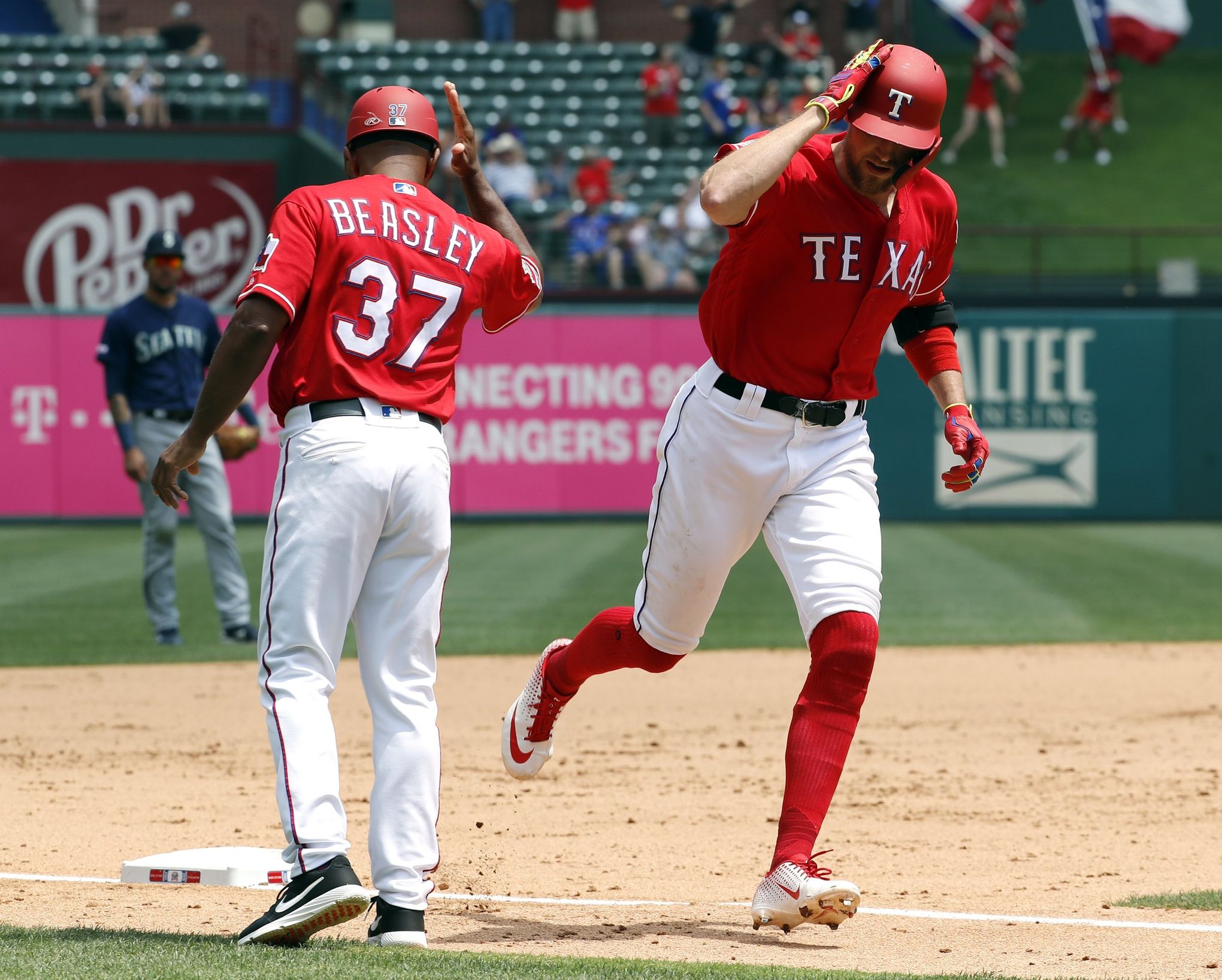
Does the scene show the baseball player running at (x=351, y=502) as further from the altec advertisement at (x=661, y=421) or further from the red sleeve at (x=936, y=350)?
the altec advertisement at (x=661, y=421)

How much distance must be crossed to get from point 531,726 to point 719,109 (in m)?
18.5

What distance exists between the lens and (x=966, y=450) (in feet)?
14.2

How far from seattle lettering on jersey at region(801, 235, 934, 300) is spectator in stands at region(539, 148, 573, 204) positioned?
17.0m

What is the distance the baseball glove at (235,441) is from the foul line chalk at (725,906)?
451cm

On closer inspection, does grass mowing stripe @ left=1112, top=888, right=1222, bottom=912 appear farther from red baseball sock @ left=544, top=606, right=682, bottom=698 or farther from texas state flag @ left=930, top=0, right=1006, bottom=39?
texas state flag @ left=930, top=0, right=1006, bottom=39

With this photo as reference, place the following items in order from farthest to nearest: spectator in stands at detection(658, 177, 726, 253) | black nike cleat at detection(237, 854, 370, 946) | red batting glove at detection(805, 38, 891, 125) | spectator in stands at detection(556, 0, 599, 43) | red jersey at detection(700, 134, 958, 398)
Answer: spectator in stands at detection(556, 0, 599, 43) < spectator in stands at detection(658, 177, 726, 253) < red jersey at detection(700, 134, 958, 398) < red batting glove at detection(805, 38, 891, 125) < black nike cleat at detection(237, 854, 370, 946)

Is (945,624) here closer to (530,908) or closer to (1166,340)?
(530,908)

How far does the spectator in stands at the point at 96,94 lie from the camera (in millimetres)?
21078

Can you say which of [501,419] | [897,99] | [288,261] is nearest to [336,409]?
[288,261]

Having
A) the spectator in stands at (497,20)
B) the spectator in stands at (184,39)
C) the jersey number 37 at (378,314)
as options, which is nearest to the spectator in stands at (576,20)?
the spectator in stands at (497,20)

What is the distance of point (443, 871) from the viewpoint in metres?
4.66

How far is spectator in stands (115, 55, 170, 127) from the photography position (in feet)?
69.3

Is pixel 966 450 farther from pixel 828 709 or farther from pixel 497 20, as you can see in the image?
pixel 497 20

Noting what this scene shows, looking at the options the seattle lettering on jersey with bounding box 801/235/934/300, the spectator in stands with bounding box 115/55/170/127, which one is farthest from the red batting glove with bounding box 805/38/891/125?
the spectator in stands with bounding box 115/55/170/127
